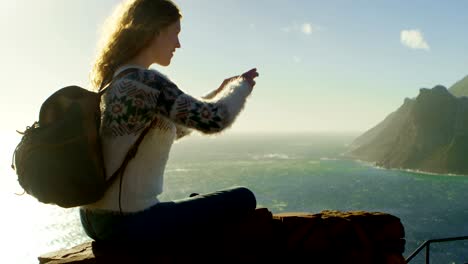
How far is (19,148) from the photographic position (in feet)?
6.89

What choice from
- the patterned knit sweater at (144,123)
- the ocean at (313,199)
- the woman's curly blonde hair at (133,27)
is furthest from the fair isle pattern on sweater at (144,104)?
the ocean at (313,199)

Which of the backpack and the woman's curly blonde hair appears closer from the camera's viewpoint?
the backpack

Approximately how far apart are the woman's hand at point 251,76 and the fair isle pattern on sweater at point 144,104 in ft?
1.78

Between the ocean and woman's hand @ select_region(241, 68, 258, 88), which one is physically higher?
woman's hand @ select_region(241, 68, 258, 88)

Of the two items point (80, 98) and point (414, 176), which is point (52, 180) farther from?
point (414, 176)

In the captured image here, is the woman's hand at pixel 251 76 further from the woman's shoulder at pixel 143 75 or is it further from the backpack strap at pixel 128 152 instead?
the backpack strap at pixel 128 152

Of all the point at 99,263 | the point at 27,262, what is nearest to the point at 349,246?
the point at 99,263

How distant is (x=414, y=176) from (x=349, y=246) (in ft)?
453

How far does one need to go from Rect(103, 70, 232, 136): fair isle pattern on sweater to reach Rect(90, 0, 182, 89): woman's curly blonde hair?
0.25m

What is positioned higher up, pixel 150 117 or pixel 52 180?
pixel 150 117

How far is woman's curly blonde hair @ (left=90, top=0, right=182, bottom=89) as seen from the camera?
2.35m

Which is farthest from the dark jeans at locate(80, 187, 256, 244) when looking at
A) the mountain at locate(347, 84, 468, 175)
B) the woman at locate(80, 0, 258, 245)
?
the mountain at locate(347, 84, 468, 175)

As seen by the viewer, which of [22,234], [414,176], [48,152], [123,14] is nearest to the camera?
[48,152]

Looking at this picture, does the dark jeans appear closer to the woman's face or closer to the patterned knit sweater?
the patterned knit sweater
